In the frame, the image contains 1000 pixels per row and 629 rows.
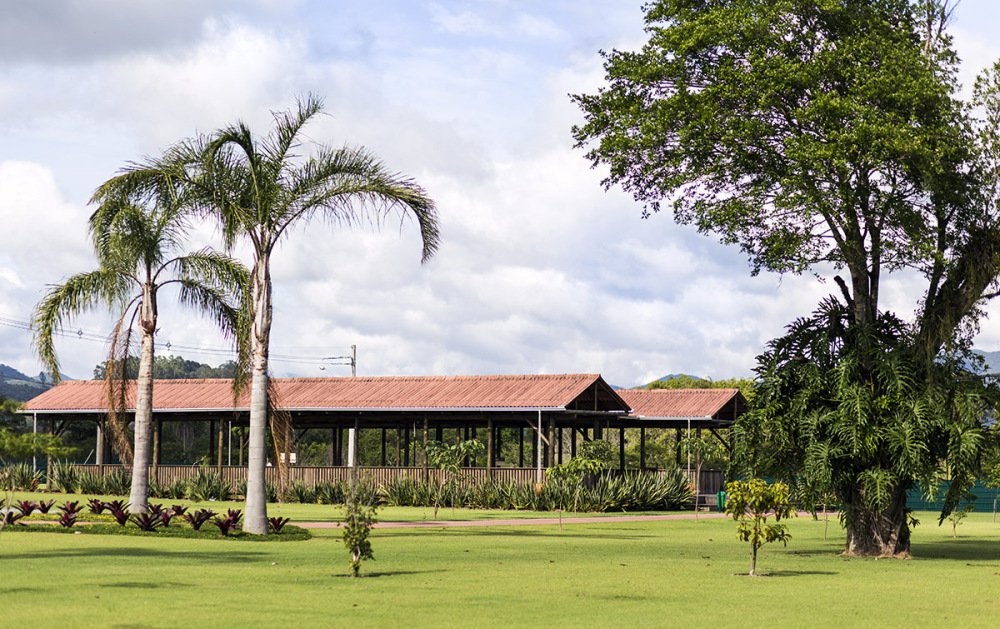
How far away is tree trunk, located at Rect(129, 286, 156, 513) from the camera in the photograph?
26.0 metres

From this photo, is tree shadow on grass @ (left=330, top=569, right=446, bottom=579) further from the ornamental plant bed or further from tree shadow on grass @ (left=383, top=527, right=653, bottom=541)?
tree shadow on grass @ (left=383, top=527, right=653, bottom=541)

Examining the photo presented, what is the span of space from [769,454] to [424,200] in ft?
24.5

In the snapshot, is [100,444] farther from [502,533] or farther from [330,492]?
[502,533]

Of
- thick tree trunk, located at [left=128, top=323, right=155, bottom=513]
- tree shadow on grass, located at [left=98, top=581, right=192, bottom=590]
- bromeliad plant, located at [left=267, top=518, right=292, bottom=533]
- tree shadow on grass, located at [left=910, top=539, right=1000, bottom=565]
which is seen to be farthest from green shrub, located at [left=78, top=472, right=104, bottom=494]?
tree shadow on grass, located at [left=98, top=581, right=192, bottom=590]

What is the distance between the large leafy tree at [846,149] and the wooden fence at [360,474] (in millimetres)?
19149

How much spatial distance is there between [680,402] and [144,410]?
25182 mm

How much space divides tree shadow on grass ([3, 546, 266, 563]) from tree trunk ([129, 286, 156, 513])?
6.23 metres

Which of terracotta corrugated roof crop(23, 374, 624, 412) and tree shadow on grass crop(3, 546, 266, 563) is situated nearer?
tree shadow on grass crop(3, 546, 266, 563)

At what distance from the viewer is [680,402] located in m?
47.3

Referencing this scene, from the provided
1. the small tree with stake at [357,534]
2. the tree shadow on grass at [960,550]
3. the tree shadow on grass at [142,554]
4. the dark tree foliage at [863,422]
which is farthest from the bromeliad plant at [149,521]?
the tree shadow on grass at [960,550]

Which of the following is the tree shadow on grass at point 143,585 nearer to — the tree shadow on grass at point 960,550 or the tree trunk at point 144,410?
the tree trunk at point 144,410

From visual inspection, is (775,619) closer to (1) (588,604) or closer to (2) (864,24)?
(1) (588,604)

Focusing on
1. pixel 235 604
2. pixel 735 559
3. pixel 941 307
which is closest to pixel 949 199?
pixel 941 307

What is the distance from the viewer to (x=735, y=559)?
21.0 m
